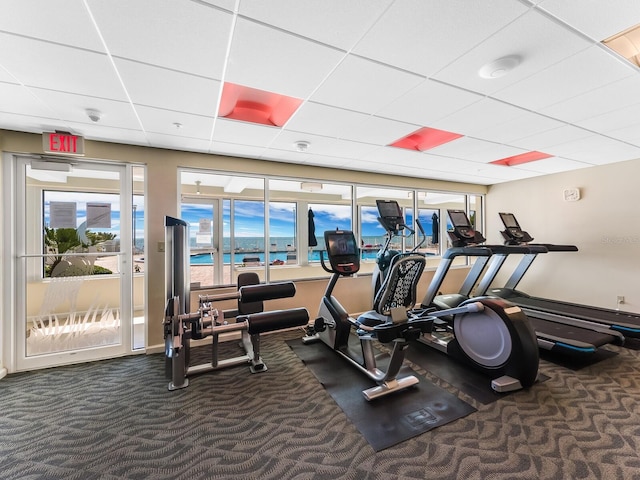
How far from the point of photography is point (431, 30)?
1467mm

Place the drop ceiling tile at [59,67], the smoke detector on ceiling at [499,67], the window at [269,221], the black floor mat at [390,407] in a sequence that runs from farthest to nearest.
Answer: the window at [269,221]
the black floor mat at [390,407]
the smoke detector on ceiling at [499,67]
the drop ceiling tile at [59,67]

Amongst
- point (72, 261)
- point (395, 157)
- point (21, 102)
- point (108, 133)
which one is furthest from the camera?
point (395, 157)

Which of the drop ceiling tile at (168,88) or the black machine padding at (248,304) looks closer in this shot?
the drop ceiling tile at (168,88)

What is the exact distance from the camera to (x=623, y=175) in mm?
4031

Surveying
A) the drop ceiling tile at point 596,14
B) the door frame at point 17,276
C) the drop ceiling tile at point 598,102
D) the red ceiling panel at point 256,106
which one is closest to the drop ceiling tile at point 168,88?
the red ceiling panel at point 256,106

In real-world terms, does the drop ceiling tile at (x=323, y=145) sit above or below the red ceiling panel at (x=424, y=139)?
below

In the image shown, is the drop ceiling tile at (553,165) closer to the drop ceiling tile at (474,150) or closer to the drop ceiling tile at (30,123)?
the drop ceiling tile at (474,150)

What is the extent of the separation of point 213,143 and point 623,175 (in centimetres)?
582

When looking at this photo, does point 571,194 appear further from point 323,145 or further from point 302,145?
point 302,145

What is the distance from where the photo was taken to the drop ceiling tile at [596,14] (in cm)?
130

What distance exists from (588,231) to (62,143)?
23.8 ft

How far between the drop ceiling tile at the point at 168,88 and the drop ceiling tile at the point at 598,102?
9.35 ft

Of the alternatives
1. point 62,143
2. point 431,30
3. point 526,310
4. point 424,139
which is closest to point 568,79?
point 431,30

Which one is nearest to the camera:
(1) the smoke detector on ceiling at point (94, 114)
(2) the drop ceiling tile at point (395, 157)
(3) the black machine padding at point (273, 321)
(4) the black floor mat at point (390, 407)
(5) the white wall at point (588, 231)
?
(4) the black floor mat at point (390, 407)
